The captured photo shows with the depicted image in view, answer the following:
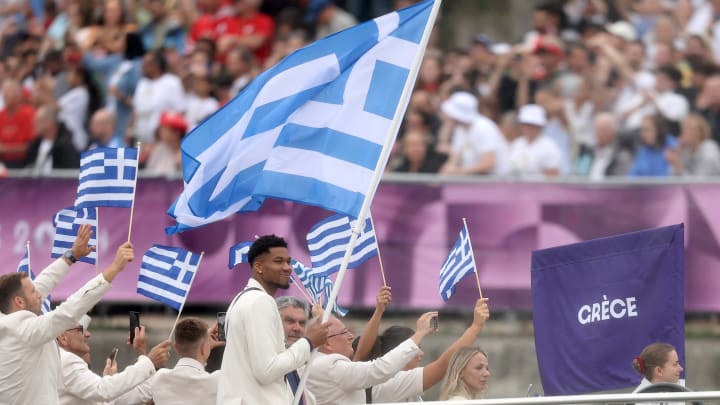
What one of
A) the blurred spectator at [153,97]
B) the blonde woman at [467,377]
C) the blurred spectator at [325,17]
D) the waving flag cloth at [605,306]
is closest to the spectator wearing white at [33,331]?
the blonde woman at [467,377]

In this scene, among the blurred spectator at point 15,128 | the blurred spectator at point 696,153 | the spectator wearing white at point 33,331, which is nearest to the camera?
the spectator wearing white at point 33,331

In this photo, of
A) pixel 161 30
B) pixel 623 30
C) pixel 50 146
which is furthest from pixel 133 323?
pixel 161 30

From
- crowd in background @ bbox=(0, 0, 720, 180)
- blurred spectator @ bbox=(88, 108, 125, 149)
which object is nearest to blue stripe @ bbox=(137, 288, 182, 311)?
crowd in background @ bbox=(0, 0, 720, 180)

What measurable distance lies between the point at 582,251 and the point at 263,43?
8.66 meters

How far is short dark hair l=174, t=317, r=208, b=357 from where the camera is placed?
A: 12.6 m

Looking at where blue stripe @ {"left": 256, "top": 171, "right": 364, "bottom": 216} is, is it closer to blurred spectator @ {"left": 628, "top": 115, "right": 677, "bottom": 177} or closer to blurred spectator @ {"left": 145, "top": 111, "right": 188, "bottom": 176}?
blurred spectator @ {"left": 628, "top": 115, "right": 677, "bottom": 177}

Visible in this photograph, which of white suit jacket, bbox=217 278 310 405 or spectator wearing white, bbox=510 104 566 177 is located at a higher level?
spectator wearing white, bbox=510 104 566 177

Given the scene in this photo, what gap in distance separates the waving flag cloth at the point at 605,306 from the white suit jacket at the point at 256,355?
2.60 m

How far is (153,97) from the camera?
66.2 feet

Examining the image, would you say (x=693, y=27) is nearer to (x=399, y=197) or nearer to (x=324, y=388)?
(x=399, y=197)

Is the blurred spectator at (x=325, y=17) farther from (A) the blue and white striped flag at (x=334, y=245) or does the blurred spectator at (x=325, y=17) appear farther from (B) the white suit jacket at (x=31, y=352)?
(B) the white suit jacket at (x=31, y=352)

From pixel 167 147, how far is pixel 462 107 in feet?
9.46

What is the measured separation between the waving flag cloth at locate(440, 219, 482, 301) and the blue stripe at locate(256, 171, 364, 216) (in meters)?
1.45

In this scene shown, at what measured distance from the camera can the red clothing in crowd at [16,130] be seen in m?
20.3
